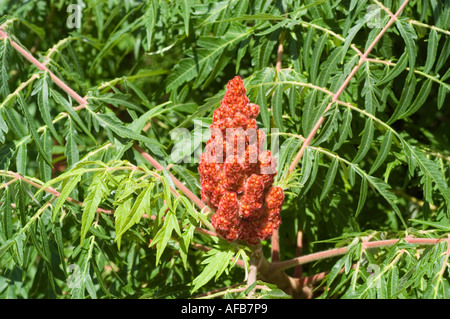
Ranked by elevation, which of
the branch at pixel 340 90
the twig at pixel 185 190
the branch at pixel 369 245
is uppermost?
the branch at pixel 340 90

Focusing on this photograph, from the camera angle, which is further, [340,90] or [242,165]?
[340,90]

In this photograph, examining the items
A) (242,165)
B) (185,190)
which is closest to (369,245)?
(242,165)

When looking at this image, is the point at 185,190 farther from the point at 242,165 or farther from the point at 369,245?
the point at 369,245

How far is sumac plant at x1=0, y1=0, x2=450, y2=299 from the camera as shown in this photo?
1.94 meters

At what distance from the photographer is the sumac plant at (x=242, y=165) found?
1.94 m

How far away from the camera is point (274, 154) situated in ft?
7.68

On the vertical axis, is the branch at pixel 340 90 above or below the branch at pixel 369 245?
above

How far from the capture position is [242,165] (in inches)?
75.5

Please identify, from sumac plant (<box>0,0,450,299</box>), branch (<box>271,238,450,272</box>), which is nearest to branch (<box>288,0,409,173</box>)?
sumac plant (<box>0,0,450,299</box>)

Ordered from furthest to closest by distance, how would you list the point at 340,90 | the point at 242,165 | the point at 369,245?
the point at 340,90
the point at 369,245
the point at 242,165

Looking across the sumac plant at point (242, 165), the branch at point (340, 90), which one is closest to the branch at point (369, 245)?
the sumac plant at point (242, 165)

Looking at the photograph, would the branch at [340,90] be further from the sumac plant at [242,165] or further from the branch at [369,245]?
the branch at [369,245]

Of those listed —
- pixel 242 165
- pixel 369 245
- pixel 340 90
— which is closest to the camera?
pixel 242 165

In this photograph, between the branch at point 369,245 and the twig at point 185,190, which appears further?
the twig at point 185,190
